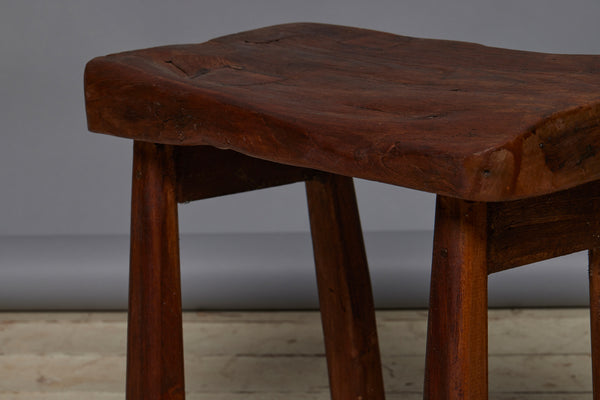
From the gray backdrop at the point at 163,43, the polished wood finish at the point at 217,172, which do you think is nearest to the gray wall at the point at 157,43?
the gray backdrop at the point at 163,43

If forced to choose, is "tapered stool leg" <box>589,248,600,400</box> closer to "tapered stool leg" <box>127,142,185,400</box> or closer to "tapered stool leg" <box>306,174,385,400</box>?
"tapered stool leg" <box>306,174,385,400</box>

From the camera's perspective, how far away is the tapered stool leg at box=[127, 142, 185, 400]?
0.99 metres

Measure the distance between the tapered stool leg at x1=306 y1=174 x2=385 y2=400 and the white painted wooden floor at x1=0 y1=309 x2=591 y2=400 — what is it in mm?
206

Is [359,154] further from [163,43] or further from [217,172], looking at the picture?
[163,43]

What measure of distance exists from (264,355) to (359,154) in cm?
85

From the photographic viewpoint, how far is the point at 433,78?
0.93 metres

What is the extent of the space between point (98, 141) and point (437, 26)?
0.64 m

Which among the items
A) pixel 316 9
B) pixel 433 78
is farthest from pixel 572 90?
pixel 316 9

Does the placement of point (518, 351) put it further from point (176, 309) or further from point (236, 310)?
point (176, 309)

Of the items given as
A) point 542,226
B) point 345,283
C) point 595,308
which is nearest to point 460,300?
point 542,226

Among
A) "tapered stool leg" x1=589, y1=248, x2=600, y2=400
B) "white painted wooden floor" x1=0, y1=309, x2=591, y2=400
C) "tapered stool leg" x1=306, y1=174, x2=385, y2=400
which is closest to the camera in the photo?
"tapered stool leg" x1=589, y1=248, x2=600, y2=400

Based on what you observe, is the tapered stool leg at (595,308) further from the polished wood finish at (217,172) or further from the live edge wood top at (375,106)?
the polished wood finish at (217,172)

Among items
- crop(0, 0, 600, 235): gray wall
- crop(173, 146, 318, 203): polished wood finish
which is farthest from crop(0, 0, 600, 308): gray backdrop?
crop(173, 146, 318, 203): polished wood finish

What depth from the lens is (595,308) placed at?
0.99m
